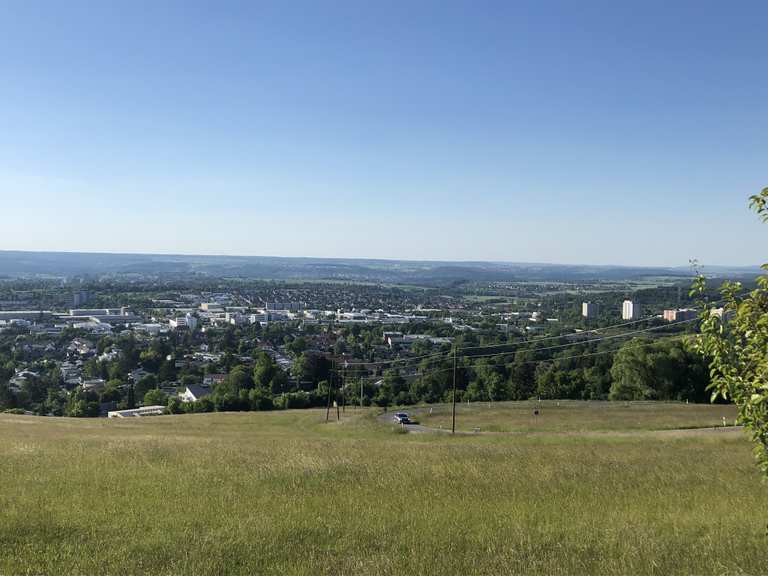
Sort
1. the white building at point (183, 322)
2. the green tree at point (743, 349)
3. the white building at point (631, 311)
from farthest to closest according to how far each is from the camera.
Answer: the white building at point (183, 322) → the white building at point (631, 311) → the green tree at point (743, 349)

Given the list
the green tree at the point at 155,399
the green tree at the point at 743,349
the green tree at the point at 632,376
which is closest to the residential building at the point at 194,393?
the green tree at the point at 155,399

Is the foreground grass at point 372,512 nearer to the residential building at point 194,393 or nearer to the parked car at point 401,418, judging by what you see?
the parked car at point 401,418

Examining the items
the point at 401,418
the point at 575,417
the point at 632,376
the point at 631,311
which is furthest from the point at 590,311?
the point at 401,418

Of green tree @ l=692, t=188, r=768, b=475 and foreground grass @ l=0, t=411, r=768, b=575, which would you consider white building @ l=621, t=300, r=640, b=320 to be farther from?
green tree @ l=692, t=188, r=768, b=475

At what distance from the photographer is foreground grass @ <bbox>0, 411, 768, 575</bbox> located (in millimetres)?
7711

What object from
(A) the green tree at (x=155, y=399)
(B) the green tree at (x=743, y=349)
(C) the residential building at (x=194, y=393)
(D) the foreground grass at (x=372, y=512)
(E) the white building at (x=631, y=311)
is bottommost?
(A) the green tree at (x=155, y=399)

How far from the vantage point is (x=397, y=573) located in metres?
7.23

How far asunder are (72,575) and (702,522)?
27.3 ft

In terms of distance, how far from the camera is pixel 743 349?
6289 mm

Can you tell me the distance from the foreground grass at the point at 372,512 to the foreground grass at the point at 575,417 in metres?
21.6

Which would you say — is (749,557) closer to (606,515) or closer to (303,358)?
(606,515)

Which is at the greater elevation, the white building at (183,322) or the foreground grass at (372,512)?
the foreground grass at (372,512)

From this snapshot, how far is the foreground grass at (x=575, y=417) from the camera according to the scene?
126ft

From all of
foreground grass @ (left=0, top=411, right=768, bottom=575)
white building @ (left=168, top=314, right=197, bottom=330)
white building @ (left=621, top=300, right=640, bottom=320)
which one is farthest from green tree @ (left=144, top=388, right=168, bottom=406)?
white building @ (left=168, top=314, right=197, bottom=330)
